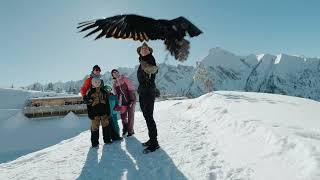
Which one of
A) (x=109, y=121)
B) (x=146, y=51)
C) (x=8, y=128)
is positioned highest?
(x=146, y=51)

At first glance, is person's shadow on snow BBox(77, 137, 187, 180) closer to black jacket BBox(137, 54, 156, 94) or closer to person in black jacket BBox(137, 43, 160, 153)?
person in black jacket BBox(137, 43, 160, 153)

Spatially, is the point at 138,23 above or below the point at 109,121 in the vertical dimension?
above

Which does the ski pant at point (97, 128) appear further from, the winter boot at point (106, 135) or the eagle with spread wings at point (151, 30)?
the eagle with spread wings at point (151, 30)

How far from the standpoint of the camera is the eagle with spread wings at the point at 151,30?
276 inches

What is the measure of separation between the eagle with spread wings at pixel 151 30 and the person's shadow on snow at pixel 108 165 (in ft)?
8.60

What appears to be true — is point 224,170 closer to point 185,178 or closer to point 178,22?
point 185,178

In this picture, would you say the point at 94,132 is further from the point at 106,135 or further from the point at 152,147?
the point at 152,147

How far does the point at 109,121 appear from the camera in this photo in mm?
10758

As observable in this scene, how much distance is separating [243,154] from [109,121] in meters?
4.59

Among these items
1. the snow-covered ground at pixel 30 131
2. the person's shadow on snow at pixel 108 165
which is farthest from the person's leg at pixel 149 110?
the snow-covered ground at pixel 30 131

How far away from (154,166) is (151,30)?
283 cm

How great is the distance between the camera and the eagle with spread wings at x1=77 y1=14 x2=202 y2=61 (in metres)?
7.01

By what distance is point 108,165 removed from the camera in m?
8.46

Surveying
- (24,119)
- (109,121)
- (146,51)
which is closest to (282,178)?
(146,51)
